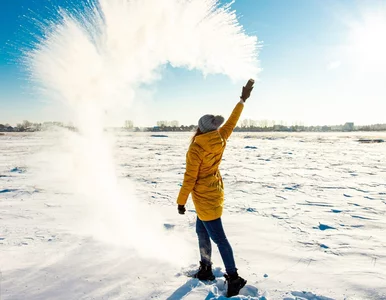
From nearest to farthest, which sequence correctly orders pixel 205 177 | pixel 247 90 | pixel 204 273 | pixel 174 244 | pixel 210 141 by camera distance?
pixel 210 141
pixel 205 177
pixel 204 273
pixel 247 90
pixel 174 244

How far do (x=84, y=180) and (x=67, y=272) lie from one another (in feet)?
17.7

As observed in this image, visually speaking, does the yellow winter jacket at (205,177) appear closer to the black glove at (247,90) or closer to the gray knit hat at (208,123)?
the gray knit hat at (208,123)

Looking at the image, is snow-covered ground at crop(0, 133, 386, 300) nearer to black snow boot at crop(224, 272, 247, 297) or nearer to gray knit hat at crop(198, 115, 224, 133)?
black snow boot at crop(224, 272, 247, 297)

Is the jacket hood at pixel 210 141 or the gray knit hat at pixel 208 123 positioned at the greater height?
the gray knit hat at pixel 208 123

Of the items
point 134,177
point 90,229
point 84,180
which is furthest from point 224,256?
point 134,177

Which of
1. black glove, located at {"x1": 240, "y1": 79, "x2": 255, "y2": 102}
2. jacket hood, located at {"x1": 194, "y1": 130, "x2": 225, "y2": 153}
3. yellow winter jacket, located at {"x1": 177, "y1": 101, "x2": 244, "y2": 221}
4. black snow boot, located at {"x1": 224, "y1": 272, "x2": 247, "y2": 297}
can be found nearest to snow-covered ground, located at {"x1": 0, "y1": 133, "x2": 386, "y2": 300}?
black snow boot, located at {"x1": 224, "y1": 272, "x2": 247, "y2": 297}

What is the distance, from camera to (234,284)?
7.75 ft

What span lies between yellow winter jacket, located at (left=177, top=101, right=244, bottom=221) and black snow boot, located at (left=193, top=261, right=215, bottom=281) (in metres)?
0.59

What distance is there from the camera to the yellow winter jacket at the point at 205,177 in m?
2.34

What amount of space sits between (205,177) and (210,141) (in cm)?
36

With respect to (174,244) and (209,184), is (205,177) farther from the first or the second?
(174,244)

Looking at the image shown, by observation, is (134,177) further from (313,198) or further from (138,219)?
(313,198)

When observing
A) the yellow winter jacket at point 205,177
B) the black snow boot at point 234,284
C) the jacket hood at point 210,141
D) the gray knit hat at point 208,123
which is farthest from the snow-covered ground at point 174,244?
the gray knit hat at point 208,123

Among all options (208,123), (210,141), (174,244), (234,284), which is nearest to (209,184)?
(210,141)
